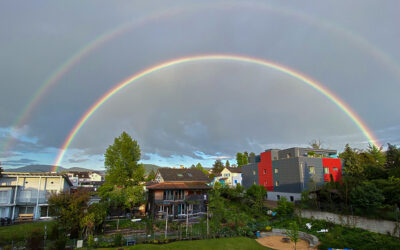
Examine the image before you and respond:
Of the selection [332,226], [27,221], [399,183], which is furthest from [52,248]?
[399,183]

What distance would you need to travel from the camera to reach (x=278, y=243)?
2008 cm

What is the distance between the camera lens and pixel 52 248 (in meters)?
15.3

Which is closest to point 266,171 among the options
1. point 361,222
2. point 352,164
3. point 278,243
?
point 352,164

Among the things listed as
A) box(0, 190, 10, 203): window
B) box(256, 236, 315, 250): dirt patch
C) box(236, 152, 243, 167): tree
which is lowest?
box(256, 236, 315, 250): dirt patch

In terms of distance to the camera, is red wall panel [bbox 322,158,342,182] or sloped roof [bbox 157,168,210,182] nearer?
sloped roof [bbox 157,168,210,182]

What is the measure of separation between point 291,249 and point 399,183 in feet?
43.5

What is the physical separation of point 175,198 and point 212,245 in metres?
16.0

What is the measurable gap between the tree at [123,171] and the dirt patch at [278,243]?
1779 centimetres

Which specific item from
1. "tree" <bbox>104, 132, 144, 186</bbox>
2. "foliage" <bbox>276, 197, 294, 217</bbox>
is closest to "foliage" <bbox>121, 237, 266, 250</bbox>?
"foliage" <bbox>276, 197, 294, 217</bbox>

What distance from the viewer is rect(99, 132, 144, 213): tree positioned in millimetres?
31511

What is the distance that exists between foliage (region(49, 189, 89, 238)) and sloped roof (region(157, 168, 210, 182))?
59.7 ft

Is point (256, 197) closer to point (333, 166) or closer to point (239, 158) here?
point (333, 166)

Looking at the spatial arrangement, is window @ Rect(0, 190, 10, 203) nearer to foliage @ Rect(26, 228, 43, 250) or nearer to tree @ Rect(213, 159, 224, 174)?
foliage @ Rect(26, 228, 43, 250)

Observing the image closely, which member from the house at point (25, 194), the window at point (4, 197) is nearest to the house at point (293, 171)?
the house at point (25, 194)
